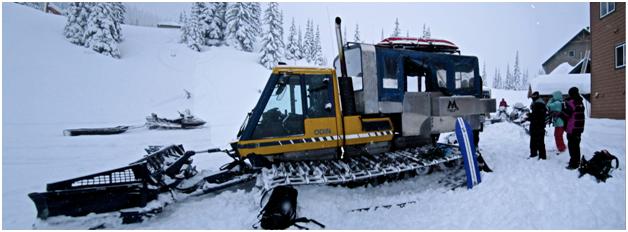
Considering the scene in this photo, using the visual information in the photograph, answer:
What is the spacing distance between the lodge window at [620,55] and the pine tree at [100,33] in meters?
38.7

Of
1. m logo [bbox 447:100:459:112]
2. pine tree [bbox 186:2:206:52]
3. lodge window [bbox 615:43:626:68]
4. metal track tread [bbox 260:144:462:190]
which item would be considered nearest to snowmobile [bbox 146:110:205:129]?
metal track tread [bbox 260:144:462:190]

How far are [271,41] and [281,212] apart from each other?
116 ft

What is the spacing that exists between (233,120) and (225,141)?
6.25 metres

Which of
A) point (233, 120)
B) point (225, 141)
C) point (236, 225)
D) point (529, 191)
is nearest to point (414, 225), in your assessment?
point (529, 191)

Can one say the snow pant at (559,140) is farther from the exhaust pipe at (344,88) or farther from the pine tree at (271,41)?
the pine tree at (271,41)

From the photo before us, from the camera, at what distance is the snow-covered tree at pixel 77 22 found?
1225 inches

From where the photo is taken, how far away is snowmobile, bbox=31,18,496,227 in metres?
4.46

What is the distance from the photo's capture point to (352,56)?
5660mm

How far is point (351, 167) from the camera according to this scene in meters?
5.04

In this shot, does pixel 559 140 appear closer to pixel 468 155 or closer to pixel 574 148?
pixel 574 148

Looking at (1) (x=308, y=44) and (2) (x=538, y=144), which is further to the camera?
(1) (x=308, y=44)

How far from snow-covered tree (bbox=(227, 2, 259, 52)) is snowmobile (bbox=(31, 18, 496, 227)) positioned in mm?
37357

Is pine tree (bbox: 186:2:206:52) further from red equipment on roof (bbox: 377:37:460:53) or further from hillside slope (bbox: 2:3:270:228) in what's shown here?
red equipment on roof (bbox: 377:37:460:53)

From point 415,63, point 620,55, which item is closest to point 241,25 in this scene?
point 620,55
